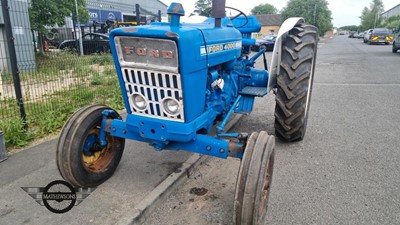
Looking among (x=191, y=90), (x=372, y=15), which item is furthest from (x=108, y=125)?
(x=372, y=15)

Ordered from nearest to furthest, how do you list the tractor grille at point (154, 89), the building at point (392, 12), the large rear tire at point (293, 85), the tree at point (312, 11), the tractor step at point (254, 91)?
the tractor grille at point (154, 89)
the large rear tire at point (293, 85)
the tractor step at point (254, 91)
the tree at point (312, 11)
the building at point (392, 12)

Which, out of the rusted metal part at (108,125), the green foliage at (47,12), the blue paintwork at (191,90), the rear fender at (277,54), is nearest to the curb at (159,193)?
the blue paintwork at (191,90)

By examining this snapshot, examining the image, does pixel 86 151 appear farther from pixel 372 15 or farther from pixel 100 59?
pixel 372 15

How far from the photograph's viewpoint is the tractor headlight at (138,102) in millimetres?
2928

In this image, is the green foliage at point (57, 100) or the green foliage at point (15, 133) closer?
the green foliage at point (15, 133)

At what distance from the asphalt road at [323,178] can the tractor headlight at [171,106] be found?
0.98 metres

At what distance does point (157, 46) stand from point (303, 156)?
106 inches

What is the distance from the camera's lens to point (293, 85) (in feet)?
13.5

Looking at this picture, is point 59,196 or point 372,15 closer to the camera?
point 59,196

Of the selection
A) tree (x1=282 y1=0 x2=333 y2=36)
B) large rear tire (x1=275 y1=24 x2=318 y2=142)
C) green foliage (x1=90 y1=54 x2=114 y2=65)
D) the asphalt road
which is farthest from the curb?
tree (x1=282 y1=0 x2=333 y2=36)

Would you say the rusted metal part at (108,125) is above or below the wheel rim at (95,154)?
above

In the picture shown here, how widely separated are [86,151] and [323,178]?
2.68 metres

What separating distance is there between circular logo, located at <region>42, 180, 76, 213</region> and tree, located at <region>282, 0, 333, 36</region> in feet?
175

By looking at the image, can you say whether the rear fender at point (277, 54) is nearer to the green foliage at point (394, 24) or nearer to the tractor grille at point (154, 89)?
the tractor grille at point (154, 89)
